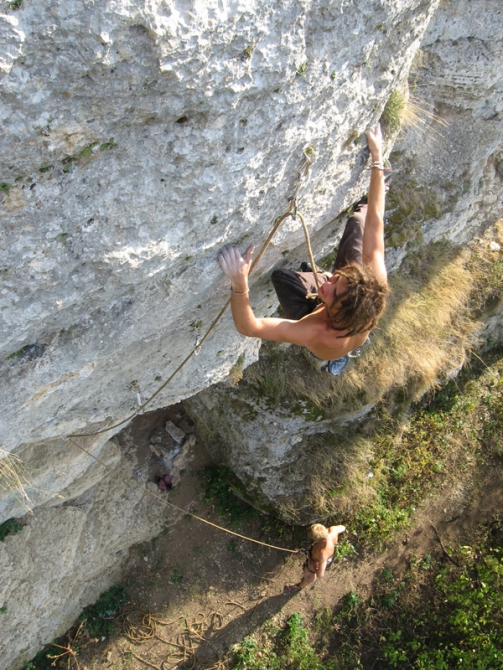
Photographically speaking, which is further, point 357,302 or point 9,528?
point 9,528

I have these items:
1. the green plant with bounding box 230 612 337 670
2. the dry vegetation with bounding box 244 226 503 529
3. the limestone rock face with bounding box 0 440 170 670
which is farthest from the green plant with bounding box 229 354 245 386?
the green plant with bounding box 230 612 337 670

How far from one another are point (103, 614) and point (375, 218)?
542cm

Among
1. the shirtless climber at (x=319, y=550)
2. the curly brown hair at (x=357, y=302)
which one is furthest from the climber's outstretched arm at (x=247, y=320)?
A: the shirtless climber at (x=319, y=550)

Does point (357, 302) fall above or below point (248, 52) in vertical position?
below

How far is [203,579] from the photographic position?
5871 millimetres

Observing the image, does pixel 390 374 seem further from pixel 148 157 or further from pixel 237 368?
pixel 148 157

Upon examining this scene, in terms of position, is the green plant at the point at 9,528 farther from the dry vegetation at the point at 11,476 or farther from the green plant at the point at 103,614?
the green plant at the point at 103,614

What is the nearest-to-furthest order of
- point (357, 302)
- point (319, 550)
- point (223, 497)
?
point (357, 302) → point (319, 550) → point (223, 497)

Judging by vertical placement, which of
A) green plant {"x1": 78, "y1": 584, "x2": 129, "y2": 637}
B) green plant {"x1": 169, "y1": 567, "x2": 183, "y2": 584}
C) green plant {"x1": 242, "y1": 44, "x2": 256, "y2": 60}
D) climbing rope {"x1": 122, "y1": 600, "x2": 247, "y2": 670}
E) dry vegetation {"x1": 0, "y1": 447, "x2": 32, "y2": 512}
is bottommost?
climbing rope {"x1": 122, "y1": 600, "x2": 247, "y2": 670}

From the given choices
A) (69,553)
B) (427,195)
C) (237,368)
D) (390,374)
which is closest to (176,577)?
(69,553)

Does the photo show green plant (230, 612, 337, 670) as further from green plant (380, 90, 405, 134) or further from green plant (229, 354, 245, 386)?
green plant (380, 90, 405, 134)

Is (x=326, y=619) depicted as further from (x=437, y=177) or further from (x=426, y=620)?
(x=437, y=177)

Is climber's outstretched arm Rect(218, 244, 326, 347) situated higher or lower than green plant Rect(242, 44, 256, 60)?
lower

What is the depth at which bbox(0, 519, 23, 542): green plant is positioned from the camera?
173 inches
